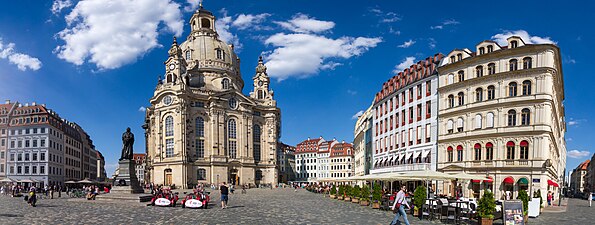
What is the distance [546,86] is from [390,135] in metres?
22.0

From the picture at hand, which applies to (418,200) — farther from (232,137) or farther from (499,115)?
(232,137)

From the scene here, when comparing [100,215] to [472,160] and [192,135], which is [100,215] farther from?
[192,135]

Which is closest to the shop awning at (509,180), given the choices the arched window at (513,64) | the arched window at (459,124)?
the arched window at (459,124)

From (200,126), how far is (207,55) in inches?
918

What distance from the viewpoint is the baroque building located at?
3536 inches

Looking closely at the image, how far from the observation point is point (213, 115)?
308 ft

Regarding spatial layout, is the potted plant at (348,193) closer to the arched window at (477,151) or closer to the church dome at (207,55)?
the arched window at (477,151)

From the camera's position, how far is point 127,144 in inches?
1528

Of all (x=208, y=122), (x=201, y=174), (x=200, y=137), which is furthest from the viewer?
(x=208, y=122)

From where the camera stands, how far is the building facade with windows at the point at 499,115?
37.3 m

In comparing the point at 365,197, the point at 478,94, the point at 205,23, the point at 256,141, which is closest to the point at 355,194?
the point at 365,197

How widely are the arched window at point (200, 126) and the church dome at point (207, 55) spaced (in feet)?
47.0

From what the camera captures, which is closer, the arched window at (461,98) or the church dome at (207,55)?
the arched window at (461,98)

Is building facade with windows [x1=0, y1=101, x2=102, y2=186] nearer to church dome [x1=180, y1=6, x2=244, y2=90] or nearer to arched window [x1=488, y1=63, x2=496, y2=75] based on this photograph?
arched window [x1=488, y1=63, x2=496, y2=75]
